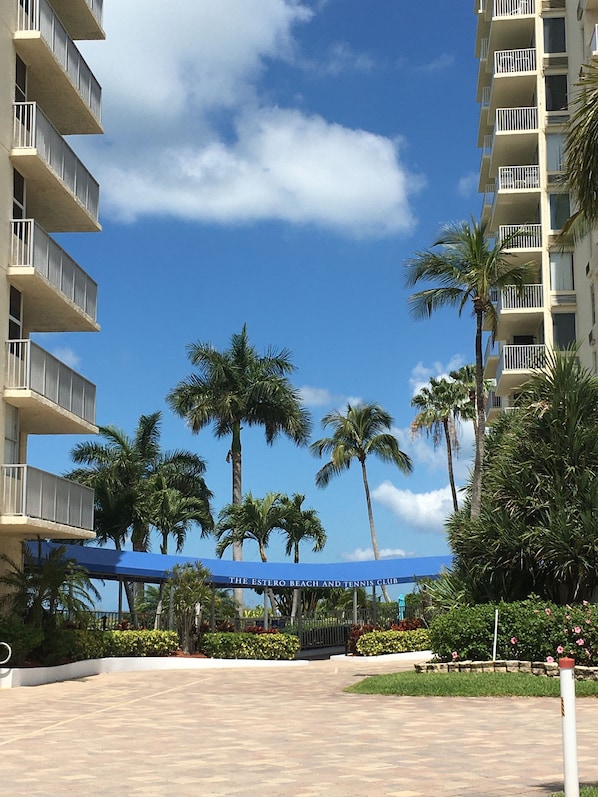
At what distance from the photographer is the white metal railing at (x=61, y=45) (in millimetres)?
27156

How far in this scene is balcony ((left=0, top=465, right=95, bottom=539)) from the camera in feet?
83.0

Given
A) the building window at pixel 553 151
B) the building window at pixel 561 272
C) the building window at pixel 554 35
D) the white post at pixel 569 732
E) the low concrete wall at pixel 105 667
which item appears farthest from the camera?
the building window at pixel 554 35

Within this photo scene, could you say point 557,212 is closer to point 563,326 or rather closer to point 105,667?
point 563,326

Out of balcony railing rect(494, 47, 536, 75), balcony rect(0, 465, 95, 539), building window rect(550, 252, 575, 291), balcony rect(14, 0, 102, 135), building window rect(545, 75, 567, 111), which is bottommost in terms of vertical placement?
balcony rect(0, 465, 95, 539)

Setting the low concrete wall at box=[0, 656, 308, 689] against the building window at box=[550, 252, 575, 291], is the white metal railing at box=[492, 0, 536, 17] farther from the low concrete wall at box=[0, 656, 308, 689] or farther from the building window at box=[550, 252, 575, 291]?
the low concrete wall at box=[0, 656, 308, 689]

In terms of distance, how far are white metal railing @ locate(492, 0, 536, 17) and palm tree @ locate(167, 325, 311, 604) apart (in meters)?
17.9

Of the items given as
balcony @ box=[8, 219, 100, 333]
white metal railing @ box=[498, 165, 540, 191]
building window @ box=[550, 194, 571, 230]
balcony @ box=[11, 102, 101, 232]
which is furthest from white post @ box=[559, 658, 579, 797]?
white metal railing @ box=[498, 165, 540, 191]

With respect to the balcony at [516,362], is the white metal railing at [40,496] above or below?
below

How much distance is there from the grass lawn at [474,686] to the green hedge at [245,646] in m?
12.0

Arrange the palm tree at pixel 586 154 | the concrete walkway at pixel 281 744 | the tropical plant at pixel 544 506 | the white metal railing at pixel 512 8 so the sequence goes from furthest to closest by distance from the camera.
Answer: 1. the white metal railing at pixel 512 8
2. the tropical plant at pixel 544 506
3. the palm tree at pixel 586 154
4. the concrete walkway at pixel 281 744

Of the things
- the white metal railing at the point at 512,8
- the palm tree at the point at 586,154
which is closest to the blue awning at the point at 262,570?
the palm tree at the point at 586,154

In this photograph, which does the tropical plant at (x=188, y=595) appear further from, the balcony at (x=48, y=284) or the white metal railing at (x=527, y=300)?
A: the white metal railing at (x=527, y=300)

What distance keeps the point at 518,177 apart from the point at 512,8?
7639 mm

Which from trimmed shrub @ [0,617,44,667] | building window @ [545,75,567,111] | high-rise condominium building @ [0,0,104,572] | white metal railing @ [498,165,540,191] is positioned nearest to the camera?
trimmed shrub @ [0,617,44,667]
